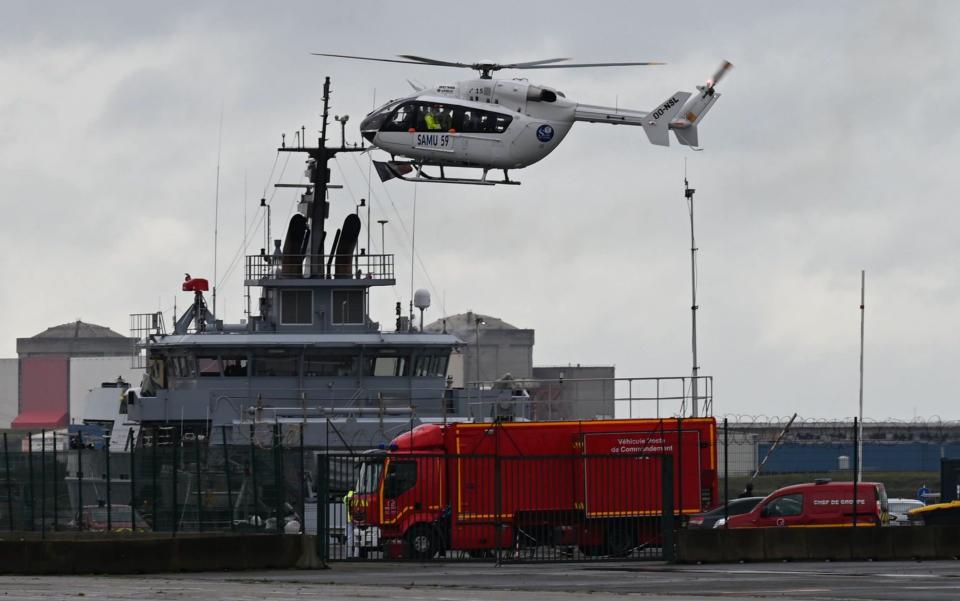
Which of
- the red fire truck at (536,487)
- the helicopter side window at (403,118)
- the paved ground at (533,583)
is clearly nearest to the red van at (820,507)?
the red fire truck at (536,487)

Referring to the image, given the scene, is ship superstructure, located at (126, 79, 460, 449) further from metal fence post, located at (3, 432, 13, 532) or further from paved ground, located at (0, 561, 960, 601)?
paved ground, located at (0, 561, 960, 601)

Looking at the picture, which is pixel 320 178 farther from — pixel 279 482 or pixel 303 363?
pixel 279 482

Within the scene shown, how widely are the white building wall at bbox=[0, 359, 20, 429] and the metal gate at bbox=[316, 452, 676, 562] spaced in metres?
93.5

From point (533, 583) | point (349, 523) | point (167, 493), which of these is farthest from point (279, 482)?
point (533, 583)

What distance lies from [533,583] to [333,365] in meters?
25.4

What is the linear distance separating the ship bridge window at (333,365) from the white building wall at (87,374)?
64.9 m

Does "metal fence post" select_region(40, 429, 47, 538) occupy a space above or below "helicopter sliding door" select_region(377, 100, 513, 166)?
below

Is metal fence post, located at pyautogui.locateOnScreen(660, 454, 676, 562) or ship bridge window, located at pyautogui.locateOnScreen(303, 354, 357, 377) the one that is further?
ship bridge window, located at pyautogui.locateOnScreen(303, 354, 357, 377)

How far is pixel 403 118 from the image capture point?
174 ft

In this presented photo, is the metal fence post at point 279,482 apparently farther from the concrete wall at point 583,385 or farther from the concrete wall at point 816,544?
the concrete wall at point 583,385

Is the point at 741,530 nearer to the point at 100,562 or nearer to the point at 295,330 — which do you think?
the point at 100,562

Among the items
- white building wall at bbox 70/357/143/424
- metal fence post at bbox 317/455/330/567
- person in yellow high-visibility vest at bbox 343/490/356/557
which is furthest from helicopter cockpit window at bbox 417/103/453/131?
white building wall at bbox 70/357/143/424

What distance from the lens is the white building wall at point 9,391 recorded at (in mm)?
123812

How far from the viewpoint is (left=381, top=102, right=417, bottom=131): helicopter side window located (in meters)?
53.0
